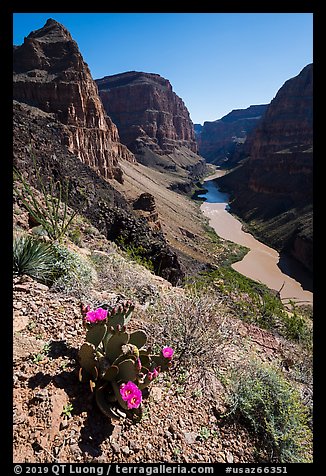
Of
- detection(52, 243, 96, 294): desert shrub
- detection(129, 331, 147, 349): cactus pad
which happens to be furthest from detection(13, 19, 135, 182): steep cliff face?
detection(129, 331, 147, 349): cactus pad

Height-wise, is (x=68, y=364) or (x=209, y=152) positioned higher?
(x=209, y=152)

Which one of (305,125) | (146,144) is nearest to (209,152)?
(146,144)

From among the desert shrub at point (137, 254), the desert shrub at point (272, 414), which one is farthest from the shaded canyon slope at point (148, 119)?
the desert shrub at point (272, 414)

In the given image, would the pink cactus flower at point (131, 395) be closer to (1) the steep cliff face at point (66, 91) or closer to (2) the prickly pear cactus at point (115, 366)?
(2) the prickly pear cactus at point (115, 366)

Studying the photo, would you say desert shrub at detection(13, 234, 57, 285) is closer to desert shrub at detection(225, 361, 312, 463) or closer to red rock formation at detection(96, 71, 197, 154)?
desert shrub at detection(225, 361, 312, 463)

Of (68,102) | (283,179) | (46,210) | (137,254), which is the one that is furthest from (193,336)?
(283,179)

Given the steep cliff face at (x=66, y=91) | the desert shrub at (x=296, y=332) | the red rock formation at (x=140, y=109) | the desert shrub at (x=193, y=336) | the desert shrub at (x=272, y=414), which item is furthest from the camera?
the red rock formation at (x=140, y=109)

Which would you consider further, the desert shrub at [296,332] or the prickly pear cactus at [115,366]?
the desert shrub at [296,332]
